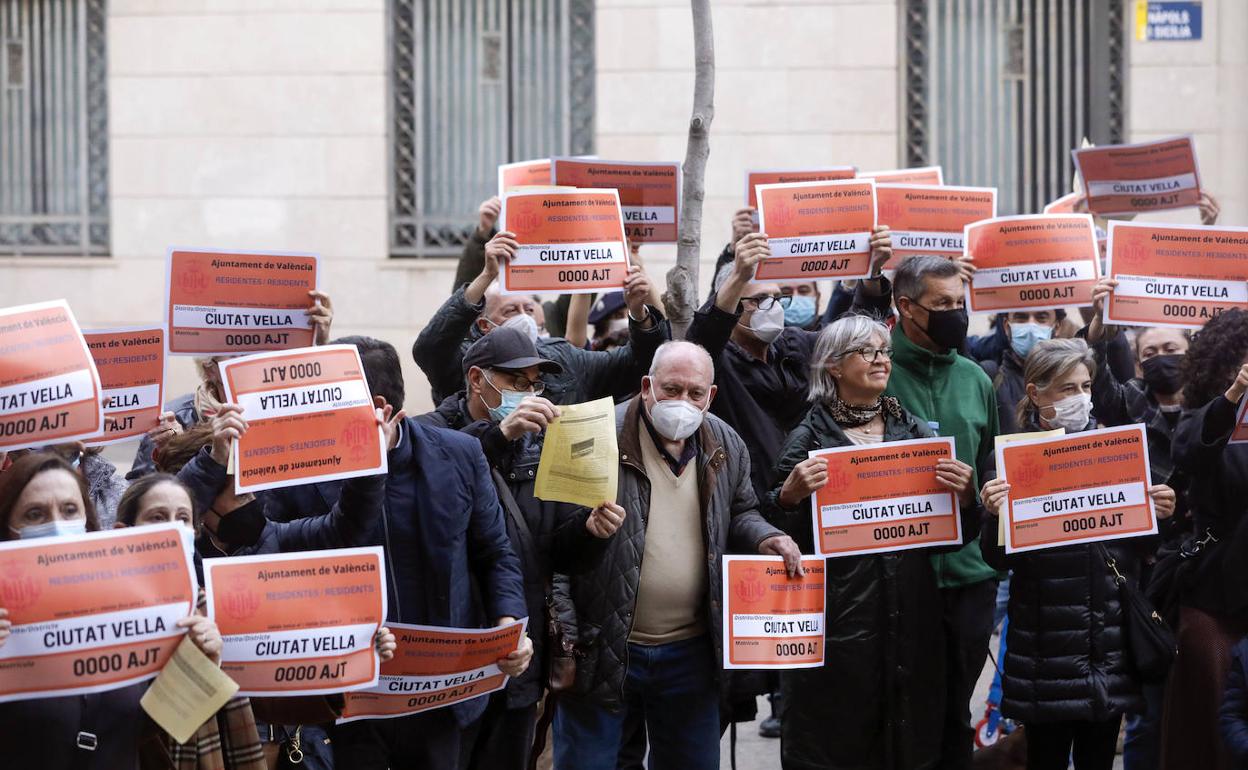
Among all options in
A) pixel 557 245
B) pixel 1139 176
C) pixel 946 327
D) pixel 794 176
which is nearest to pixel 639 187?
pixel 794 176

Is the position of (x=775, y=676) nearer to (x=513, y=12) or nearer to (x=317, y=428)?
(x=317, y=428)

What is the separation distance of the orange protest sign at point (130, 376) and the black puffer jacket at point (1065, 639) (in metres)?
2.95

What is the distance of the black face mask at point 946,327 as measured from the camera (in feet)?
20.6

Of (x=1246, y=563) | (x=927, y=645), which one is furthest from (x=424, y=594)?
(x=1246, y=563)

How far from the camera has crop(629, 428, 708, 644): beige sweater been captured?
18.6 feet

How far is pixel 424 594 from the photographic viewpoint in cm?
522

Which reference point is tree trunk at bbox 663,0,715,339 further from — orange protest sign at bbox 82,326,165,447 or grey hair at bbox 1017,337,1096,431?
orange protest sign at bbox 82,326,165,447

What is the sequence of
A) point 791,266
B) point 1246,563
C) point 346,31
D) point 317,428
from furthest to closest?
1. point 346,31
2. point 791,266
3. point 1246,563
4. point 317,428

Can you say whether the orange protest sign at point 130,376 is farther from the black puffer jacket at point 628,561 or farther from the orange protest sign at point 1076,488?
the orange protest sign at point 1076,488

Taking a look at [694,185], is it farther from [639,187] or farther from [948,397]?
[948,397]

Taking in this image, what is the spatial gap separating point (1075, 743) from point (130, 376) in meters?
3.58

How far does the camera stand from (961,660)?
597 centimetres

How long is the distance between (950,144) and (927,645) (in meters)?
Answer: 7.90

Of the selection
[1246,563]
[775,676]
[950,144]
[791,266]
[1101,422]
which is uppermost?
[950,144]
